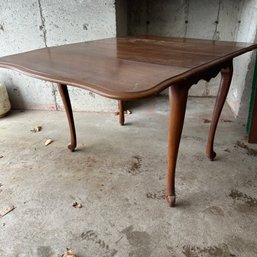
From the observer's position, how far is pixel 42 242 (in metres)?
1.21

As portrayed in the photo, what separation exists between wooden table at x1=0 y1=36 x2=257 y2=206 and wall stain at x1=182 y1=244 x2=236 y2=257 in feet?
0.90

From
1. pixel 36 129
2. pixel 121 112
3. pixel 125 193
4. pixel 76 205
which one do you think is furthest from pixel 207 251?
pixel 36 129

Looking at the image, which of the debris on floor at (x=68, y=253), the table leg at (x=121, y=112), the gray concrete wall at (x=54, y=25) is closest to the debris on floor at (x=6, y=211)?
the debris on floor at (x=68, y=253)

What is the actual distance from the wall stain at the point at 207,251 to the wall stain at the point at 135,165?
0.62m

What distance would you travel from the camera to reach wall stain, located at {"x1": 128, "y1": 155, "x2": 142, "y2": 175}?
1689 millimetres

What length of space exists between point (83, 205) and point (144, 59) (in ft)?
2.85

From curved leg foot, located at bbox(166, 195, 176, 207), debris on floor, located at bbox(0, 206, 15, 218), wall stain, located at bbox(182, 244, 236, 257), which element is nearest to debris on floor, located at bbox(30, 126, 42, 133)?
debris on floor, located at bbox(0, 206, 15, 218)

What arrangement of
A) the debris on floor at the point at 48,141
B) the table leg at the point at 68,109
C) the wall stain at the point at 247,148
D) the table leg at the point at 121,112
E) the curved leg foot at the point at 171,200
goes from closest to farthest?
the curved leg foot at the point at 171,200 → the table leg at the point at 68,109 → the wall stain at the point at 247,148 → the debris on floor at the point at 48,141 → the table leg at the point at 121,112

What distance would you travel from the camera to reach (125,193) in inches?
59.1

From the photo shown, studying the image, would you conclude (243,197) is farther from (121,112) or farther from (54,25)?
(54,25)

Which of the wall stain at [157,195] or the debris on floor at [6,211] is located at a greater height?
the wall stain at [157,195]

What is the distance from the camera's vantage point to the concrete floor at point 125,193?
1193 millimetres

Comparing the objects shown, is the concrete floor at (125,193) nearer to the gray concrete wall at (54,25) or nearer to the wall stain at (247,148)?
the wall stain at (247,148)

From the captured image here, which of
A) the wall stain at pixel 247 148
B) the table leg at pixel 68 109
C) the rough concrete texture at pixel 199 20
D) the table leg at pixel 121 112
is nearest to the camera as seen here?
the table leg at pixel 68 109
